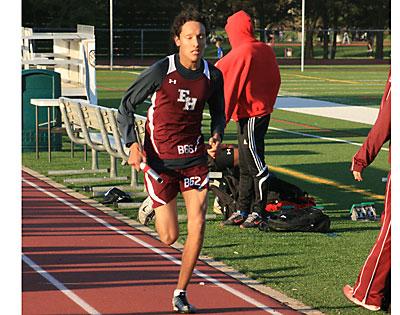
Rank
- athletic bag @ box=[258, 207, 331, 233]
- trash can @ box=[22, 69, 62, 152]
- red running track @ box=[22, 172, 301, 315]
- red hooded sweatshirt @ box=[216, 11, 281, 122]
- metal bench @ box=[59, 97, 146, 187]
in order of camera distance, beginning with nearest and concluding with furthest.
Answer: red running track @ box=[22, 172, 301, 315] < athletic bag @ box=[258, 207, 331, 233] < red hooded sweatshirt @ box=[216, 11, 281, 122] < metal bench @ box=[59, 97, 146, 187] < trash can @ box=[22, 69, 62, 152]

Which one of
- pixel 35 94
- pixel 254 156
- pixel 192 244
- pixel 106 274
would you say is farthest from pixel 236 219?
pixel 35 94

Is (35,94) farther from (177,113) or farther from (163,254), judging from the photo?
(177,113)

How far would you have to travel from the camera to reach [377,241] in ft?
28.0

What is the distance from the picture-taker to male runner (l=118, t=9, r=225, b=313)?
877cm

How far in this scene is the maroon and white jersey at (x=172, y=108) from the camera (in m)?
8.80

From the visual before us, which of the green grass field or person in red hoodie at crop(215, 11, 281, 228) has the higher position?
person in red hoodie at crop(215, 11, 281, 228)

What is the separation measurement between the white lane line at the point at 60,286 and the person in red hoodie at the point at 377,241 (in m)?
1.84

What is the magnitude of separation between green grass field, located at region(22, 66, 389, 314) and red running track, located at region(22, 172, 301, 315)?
40 centimetres

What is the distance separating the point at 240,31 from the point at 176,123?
4259mm

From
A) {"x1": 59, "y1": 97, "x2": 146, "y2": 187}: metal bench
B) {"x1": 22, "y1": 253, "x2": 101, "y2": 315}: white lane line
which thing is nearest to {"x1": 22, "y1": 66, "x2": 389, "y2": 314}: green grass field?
{"x1": 59, "y1": 97, "x2": 146, "y2": 187}: metal bench

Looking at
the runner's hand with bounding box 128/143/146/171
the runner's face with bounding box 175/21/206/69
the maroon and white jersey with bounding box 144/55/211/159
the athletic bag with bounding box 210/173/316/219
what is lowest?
the athletic bag with bounding box 210/173/316/219

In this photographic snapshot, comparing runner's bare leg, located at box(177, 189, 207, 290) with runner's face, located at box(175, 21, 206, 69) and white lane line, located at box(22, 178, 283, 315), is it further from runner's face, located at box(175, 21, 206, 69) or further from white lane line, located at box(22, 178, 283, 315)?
runner's face, located at box(175, 21, 206, 69)

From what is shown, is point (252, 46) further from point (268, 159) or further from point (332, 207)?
point (268, 159)

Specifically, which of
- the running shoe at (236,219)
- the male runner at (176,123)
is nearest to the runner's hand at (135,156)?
the male runner at (176,123)
